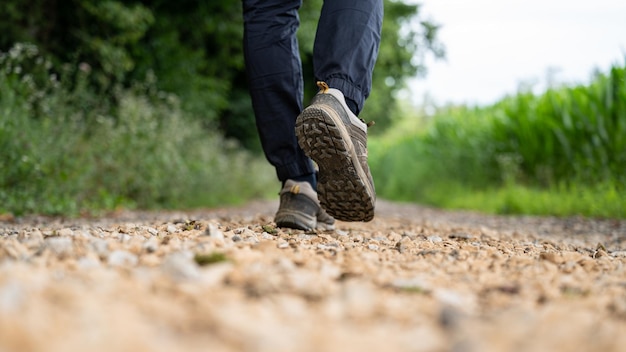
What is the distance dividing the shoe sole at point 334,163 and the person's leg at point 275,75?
0.37m

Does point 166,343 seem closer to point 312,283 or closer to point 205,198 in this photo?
point 312,283

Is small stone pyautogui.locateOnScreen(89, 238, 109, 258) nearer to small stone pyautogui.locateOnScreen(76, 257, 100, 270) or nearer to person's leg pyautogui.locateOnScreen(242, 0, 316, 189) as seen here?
small stone pyautogui.locateOnScreen(76, 257, 100, 270)

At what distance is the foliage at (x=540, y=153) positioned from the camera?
5.54m

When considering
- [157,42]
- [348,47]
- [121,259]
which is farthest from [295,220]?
[157,42]

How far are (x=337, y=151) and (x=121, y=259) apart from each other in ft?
2.78

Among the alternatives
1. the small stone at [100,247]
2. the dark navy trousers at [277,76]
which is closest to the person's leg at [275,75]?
the dark navy trousers at [277,76]

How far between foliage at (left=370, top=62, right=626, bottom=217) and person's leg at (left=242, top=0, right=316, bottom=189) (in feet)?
11.3

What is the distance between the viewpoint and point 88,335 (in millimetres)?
657

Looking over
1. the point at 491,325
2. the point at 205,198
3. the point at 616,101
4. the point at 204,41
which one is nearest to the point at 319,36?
the point at 491,325

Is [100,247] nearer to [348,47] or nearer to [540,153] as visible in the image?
[348,47]

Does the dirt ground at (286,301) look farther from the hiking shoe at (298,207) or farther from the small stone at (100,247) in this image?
the hiking shoe at (298,207)

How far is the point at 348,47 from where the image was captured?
6.43 ft

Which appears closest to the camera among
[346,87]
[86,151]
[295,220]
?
[346,87]

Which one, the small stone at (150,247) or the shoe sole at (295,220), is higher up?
the shoe sole at (295,220)
